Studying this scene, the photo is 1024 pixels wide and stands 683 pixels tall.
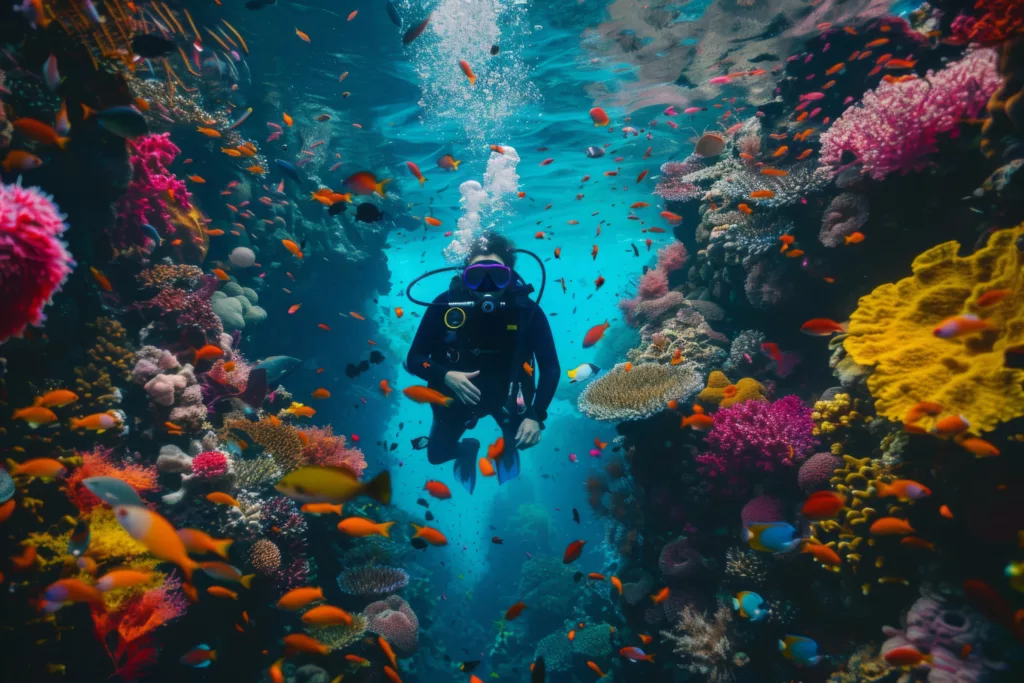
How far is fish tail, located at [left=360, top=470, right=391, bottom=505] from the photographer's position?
111 inches

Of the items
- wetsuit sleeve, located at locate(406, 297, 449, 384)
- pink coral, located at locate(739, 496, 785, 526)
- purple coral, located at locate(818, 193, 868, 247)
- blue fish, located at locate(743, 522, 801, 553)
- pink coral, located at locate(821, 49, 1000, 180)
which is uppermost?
pink coral, located at locate(821, 49, 1000, 180)

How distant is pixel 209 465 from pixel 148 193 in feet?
16.5

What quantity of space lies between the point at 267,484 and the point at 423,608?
7.14 metres

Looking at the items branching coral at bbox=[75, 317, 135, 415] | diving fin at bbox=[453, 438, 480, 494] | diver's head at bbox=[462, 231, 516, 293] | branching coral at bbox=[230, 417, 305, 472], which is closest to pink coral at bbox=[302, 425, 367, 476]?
branching coral at bbox=[230, 417, 305, 472]

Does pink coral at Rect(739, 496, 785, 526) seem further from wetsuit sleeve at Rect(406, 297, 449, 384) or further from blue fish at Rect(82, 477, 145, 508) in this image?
blue fish at Rect(82, 477, 145, 508)

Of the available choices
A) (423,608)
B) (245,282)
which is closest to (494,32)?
(245,282)

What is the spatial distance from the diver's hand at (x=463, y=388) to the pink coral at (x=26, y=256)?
326 centimetres

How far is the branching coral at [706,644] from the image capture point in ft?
17.8

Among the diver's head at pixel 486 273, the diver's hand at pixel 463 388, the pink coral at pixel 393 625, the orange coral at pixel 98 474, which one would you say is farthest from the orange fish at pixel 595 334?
the orange coral at pixel 98 474

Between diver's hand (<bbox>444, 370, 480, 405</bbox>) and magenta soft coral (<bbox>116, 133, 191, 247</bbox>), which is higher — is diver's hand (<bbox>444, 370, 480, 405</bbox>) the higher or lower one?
the lower one

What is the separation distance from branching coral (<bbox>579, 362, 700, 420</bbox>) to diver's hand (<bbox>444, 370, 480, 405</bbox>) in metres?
2.41

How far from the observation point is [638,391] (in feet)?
21.9

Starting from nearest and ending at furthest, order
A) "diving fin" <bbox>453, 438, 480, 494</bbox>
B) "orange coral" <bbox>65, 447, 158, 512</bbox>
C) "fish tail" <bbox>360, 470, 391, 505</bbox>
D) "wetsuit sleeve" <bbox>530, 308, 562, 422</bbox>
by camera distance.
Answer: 1. "fish tail" <bbox>360, 470, 391, 505</bbox>
2. "orange coral" <bbox>65, 447, 158, 512</bbox>
3. "wetsuit sleeve" <bbox>530, 308, 562, 422</bbox>
4. "diving fin" <bbox>453, 438, 480, 494</bbox>

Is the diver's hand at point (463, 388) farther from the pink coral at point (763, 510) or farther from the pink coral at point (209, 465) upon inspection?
the pink coral at point (763, 510)
